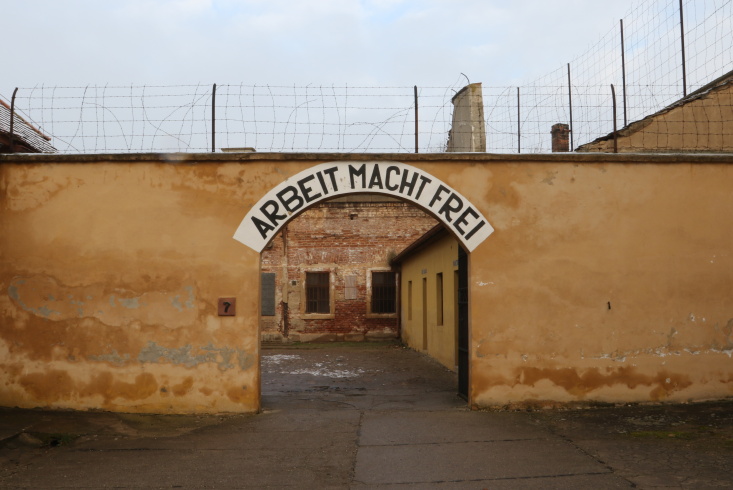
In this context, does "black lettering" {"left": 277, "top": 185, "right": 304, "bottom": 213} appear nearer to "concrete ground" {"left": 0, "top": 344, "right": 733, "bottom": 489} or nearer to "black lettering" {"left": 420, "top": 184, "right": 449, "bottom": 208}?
"black lettering" {"left": 420, "top": 184, "right": 449, "bottom": 208}

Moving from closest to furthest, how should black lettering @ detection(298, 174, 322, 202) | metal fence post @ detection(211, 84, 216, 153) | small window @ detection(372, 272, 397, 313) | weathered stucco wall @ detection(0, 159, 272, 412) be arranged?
weathered stucco wall @ detection(0, 159, 272, 412), black lettering @ detection(298, 174, 322, 202), metal fence post @ detection(211, 84, 216, 153), small window @ detection(372, 272, 397, 313)

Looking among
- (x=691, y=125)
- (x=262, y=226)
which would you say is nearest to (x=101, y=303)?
(x=262, y=226)

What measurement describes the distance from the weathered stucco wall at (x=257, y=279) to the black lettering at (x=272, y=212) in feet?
0.70

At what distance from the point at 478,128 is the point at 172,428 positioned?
6.19m

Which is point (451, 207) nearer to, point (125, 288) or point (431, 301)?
point (125, 288)

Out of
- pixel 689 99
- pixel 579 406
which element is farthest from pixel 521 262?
pixel 689 99

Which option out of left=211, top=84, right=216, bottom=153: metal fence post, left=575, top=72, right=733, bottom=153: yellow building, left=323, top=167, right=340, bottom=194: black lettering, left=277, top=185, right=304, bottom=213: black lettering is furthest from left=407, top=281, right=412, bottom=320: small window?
left=211, top=84, right=216, bottom=153: metal fence post

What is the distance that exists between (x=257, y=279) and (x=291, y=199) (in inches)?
43.5

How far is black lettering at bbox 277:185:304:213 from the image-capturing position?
8500 mm

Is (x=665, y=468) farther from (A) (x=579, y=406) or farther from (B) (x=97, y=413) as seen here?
(B) (x=97, y=413)

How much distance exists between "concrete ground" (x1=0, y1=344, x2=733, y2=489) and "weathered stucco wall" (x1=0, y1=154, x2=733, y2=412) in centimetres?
41

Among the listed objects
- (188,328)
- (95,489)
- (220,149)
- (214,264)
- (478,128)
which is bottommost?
(95,489)

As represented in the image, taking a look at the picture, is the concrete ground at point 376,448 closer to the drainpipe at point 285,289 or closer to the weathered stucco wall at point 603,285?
the weathered stucco wall at point 603,285

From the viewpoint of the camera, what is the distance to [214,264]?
8422 mm
